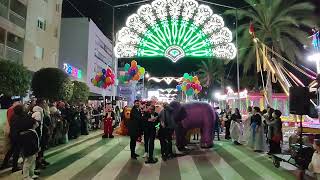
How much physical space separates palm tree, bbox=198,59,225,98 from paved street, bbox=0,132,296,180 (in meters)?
42.5

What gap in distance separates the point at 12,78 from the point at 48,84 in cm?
346

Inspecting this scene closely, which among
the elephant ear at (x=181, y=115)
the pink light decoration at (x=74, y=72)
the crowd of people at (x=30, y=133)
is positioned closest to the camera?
the crowd of people at (x=30, y=133)

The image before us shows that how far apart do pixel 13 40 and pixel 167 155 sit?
21861mm

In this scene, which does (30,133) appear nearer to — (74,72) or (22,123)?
(22,123)

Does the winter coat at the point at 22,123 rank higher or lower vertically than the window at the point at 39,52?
lower

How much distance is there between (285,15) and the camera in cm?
2644

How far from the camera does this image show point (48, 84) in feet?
78.9

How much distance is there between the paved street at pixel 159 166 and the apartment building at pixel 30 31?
14.5 meters

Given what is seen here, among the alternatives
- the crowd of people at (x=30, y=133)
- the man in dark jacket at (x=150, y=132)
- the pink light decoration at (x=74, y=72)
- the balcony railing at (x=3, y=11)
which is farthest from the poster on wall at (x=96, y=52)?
the man in dark jacket at (x=150, y=132)

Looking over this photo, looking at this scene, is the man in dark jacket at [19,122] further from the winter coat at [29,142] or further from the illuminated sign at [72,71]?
the illuminated sign at [72,71]

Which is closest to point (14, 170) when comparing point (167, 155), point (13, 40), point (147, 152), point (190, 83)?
point (147, 152)

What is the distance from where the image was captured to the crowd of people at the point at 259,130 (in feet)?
42.2

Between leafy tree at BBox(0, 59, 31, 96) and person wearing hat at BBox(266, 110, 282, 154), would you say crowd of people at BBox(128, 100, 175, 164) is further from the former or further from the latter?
leafy tree at BBox(0, 59, 31, 96)

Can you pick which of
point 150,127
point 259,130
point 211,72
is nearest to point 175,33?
point 259,130
